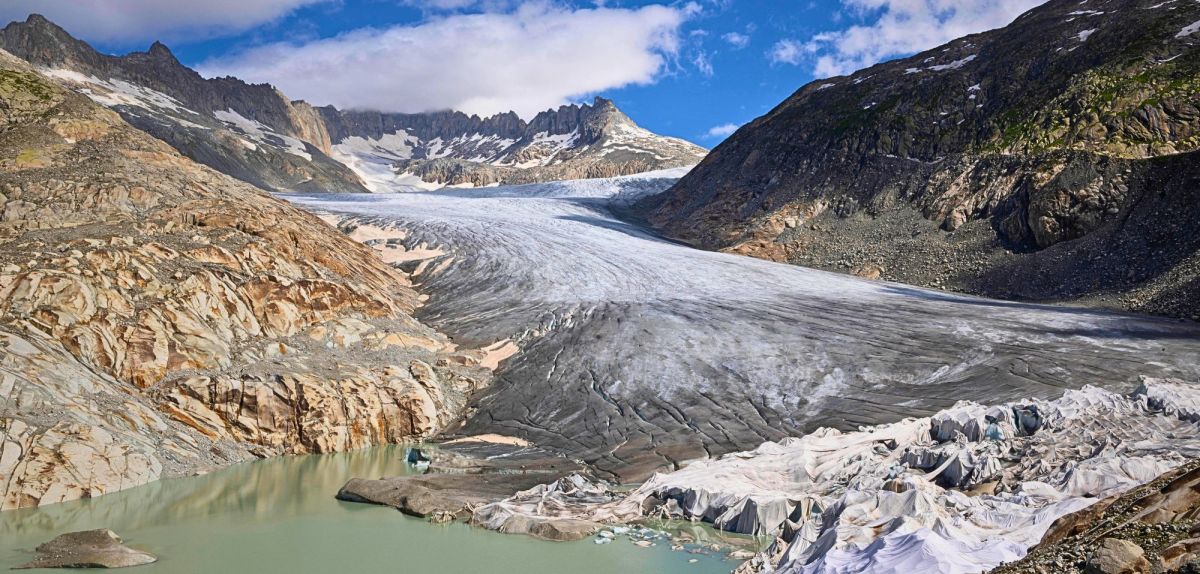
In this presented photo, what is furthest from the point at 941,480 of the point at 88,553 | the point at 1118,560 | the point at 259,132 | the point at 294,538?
the point at 259,132

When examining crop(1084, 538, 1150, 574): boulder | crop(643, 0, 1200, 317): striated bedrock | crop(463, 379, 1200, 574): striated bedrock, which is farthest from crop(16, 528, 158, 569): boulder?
crop(643, 0, 1200, 317): striated bedrock

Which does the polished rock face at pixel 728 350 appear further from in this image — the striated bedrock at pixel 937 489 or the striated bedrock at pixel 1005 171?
the striated bedrock at pixel 1005 171

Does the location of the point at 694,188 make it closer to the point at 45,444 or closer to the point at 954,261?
the point at 954,261

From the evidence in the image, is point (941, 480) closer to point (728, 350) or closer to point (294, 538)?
point (294, 538)

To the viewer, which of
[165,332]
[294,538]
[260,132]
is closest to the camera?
[294,538]

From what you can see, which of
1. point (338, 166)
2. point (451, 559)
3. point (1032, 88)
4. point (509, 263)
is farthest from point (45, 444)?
point (338, 166)

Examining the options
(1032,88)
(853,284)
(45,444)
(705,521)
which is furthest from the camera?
(1032,88)

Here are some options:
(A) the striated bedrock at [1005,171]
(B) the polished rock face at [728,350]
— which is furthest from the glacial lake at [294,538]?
(A) the striated bedrock at [1005,171]
